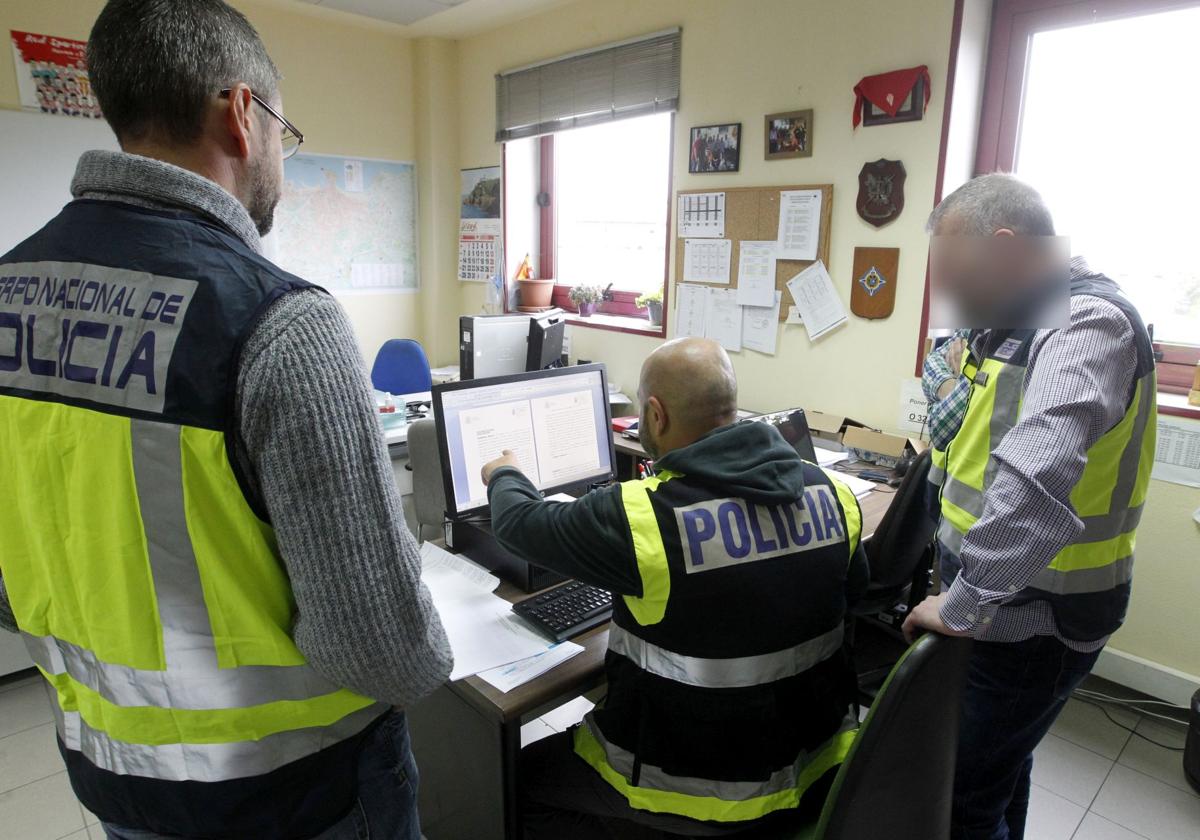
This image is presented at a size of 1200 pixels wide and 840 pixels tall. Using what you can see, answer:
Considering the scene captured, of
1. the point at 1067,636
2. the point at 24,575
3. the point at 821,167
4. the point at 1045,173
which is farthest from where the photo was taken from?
the point at 821,167

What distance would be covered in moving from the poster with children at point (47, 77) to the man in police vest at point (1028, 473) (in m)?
3.87

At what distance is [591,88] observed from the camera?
3904 mm

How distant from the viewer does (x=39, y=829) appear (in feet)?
6.51

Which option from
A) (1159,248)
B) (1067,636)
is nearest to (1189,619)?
(1159,248)

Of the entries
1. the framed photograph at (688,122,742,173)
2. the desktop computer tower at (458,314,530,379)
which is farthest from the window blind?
the desktop computer tower at (458,314,530,379)

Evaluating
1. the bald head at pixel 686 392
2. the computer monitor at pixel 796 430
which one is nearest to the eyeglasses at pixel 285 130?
the bald head at pixel 686 392

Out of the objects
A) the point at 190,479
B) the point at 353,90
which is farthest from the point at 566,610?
the point at 353,90

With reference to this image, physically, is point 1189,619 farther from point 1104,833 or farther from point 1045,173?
point 1045,173

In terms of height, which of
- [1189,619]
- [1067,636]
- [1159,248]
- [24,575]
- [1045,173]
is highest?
[1045,173]

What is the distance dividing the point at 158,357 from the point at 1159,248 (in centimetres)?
297

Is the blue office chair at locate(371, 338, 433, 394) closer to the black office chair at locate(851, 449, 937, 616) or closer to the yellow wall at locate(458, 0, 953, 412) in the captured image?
the yellow wall at locate(458, 0, 953, 412)

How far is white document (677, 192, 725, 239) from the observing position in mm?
3371

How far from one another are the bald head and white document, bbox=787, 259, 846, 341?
188cm

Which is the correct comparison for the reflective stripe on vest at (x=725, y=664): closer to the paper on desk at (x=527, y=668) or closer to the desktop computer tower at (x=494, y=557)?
the paper on desk at (x=527, y=668)
